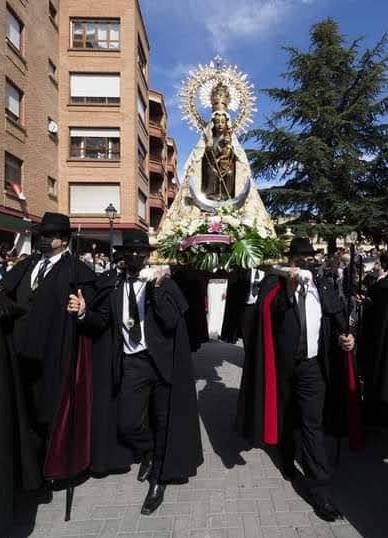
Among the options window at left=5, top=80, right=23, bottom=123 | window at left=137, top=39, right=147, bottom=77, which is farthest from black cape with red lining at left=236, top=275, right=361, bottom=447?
window at left=137, top=39, right=147, bottom=77

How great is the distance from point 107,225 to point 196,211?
2432 centimetres

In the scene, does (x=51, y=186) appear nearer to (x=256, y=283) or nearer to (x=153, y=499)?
(x=256, y=283)

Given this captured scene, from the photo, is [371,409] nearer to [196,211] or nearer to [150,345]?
[150,345]

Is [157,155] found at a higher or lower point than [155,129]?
lower

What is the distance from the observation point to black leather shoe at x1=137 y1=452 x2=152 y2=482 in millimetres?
4172

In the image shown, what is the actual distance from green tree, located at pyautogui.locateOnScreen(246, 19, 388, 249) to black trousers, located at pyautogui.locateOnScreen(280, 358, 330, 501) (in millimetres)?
19244

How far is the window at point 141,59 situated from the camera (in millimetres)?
32794

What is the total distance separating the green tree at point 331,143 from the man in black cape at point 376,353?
1804cm

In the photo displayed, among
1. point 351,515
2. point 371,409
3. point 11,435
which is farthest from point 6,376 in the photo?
point 371,409

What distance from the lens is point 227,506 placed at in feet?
12.0

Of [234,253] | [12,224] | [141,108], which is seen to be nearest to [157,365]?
[234,253]

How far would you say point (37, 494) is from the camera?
153 inches

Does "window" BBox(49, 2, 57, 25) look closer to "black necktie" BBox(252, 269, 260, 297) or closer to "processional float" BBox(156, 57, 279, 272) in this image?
"processional float" BBox(156, 57, 279, 272)

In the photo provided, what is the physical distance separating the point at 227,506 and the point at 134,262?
215 centimetres
